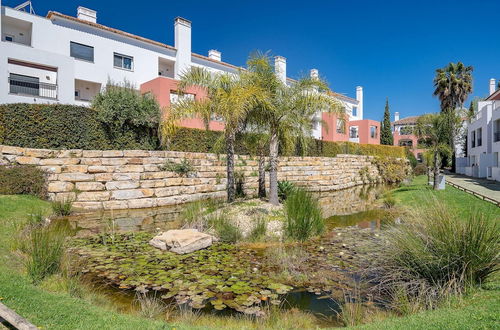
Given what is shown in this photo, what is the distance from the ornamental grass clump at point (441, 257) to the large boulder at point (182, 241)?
3944 millimetres

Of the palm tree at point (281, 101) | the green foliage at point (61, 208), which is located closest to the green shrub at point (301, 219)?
the palm tree at point (281, 101)

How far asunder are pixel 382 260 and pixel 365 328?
221 centimetres

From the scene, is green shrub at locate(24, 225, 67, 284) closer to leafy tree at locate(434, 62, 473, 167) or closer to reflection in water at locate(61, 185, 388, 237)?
reflection in water at locate(61, 185, 388, 237)

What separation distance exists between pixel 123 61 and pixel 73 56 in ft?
11.0

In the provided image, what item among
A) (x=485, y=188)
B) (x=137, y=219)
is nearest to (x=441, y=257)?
(x=137, y=219)

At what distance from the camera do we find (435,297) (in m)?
4.32

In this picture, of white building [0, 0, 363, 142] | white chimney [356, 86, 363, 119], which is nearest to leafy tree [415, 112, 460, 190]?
white building [0, 0, 363, 142]

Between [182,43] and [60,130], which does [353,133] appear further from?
[60,130]

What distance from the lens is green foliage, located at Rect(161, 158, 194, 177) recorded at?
14.7m

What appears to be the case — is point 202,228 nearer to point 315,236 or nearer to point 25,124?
point 315,236

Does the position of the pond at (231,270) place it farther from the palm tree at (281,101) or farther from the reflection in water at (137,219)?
the palm tree at (281,101)

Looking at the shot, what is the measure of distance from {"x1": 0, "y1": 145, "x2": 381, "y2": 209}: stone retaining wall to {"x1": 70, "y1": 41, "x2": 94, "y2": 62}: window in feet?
40.0

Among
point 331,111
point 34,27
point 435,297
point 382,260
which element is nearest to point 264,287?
point 382,260

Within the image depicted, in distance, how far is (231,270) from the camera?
19.4 ft
